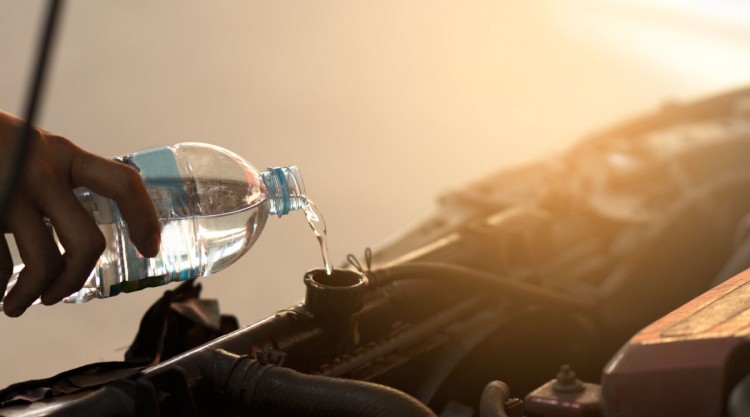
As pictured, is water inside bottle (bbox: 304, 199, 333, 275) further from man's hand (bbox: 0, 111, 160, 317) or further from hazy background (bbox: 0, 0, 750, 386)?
hazy background (bbox: 0, 0, 750, 386)

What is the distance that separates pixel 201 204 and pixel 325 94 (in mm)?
2937

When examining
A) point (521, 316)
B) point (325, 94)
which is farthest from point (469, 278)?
point (325, 94)

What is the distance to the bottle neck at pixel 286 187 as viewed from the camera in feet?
3.17

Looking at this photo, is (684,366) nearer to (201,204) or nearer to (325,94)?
(201,204)

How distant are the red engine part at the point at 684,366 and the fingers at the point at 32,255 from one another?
43 cm

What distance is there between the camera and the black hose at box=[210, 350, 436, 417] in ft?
2.14

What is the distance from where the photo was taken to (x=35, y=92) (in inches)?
18.2

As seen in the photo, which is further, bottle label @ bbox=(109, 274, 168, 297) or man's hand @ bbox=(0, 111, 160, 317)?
bottle label @ bbox=(109, 274, 168, 297)

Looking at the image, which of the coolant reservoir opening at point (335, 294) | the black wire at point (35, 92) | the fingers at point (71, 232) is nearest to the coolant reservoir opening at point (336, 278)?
the coolant reservoir opening at point (335, 294)

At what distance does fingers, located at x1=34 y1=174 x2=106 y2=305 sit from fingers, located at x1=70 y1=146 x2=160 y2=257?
21mm

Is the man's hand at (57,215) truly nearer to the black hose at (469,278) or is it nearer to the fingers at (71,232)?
the fingers at (71,232)

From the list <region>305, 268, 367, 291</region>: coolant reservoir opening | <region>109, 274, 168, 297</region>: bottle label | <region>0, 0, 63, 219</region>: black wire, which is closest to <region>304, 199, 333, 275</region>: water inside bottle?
<region>305, 268, 367, 291</region>: coolant reservoir opening

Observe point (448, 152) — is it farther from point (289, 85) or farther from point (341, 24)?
point (341, 24)

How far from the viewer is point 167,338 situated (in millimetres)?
920
